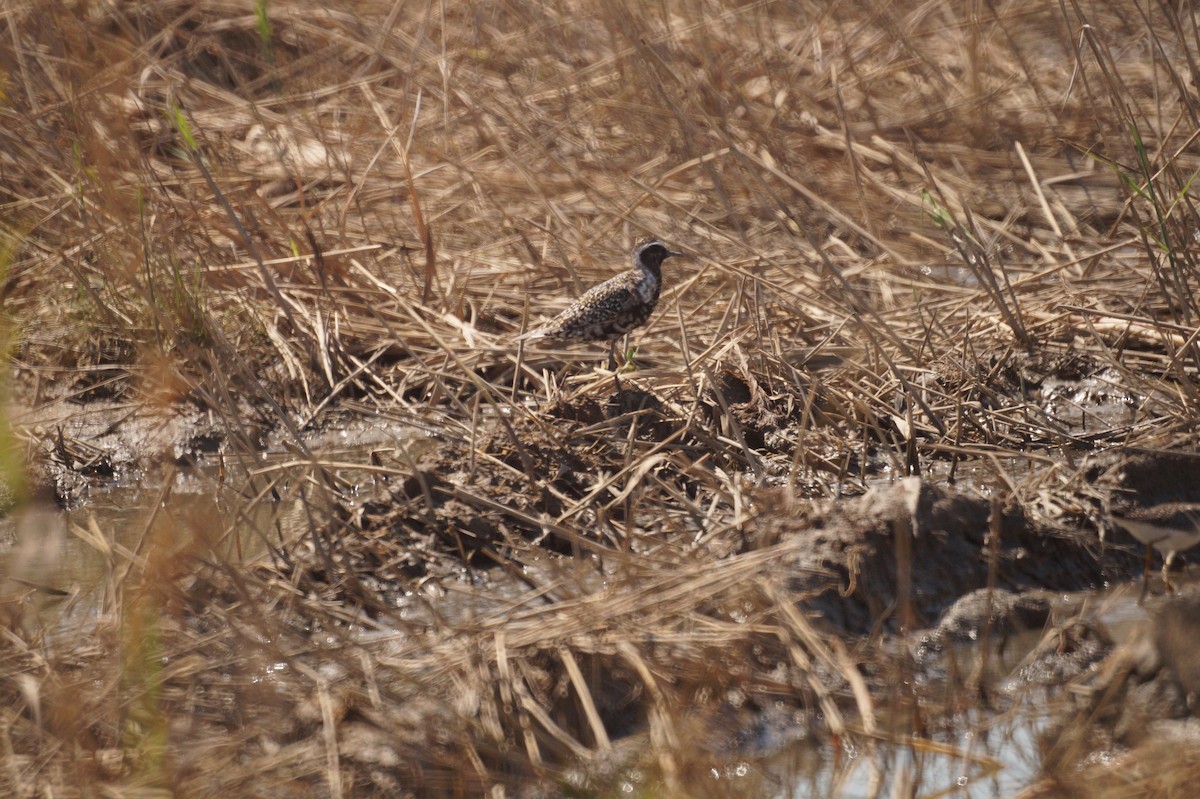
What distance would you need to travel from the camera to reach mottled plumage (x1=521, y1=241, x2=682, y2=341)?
602cm

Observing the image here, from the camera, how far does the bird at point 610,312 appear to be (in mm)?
6020

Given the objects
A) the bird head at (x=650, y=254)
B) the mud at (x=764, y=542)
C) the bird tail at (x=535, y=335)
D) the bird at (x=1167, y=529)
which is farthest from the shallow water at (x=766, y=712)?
the bird head at (x=650, y=254)

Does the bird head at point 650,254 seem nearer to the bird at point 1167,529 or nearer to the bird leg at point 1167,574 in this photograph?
the bird at point 1167,529

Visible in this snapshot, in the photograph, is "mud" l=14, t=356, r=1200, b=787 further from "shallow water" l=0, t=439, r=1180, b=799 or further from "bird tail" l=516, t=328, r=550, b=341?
"bird tail" l=516, t=328, r=550, b=341

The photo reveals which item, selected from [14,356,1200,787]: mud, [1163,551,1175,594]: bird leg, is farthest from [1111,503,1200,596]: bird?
[14,356,1200,787]: mud

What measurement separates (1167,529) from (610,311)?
8.32 ft

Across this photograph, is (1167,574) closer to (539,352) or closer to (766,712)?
(766,712)

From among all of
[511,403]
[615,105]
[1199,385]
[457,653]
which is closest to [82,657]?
[457,653]

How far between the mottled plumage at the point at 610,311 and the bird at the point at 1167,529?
7.70 feet

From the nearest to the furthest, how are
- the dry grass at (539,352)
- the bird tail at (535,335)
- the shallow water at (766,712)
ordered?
the shallow water at (766,712), the dry grass at (539,352), the bird tail at (535,335)

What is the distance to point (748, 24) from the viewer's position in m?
9.33

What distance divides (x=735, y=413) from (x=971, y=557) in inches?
57.0

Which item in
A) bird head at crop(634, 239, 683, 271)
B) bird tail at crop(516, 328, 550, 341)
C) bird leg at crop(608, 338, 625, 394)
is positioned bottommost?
bird leg at crop(608, 338, 625, 394)

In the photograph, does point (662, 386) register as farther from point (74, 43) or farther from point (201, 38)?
point (201, 38)
